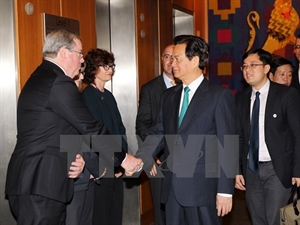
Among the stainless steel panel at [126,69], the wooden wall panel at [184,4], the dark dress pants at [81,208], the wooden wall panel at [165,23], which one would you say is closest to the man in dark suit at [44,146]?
the dark dress pants at [81,208]

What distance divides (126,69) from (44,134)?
2735mm

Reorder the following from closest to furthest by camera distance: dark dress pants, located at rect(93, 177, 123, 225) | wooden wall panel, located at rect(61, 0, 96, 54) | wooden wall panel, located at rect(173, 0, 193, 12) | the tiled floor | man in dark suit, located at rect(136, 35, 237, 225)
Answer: man in dark suit, located at rect(136, 35, 237, 225) < dark dress pants, located at rect(93, 177, 123, 225) < wooden wall panel, located at rect(61, 0, 96, 54) < the tiled floor < wooden wall panel, located at rect(173, 0, 193, 12)

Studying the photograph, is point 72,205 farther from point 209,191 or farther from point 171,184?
point 209,191

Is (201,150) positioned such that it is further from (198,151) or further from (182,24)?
(182,24)

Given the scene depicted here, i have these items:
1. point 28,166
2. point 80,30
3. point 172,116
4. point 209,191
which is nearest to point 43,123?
point 28,166

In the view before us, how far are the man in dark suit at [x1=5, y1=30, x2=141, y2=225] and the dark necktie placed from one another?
156 cm

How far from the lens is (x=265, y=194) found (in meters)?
4.11

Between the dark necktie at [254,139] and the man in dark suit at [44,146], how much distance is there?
5.12 ft

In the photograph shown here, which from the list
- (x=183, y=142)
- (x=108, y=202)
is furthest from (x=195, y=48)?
(x=108, y=202)

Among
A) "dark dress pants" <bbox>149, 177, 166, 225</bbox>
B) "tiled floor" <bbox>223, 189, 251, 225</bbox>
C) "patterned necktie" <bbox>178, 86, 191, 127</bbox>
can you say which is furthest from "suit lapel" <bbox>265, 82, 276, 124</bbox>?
"tiled floor" <bbox>223, 189, 251, 225</bbox>

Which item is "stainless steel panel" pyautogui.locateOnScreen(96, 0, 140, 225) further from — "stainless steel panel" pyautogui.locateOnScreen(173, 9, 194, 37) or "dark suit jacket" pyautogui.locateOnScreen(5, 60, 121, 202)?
"dark suit jacket" pyautogui.locateOnScreen(5, 60, 121, 202)

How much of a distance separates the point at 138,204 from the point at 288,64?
223cm

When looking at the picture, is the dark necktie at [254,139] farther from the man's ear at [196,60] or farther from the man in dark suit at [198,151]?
the man's ear at [196,60]

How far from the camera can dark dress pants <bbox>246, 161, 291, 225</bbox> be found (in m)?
4.04
